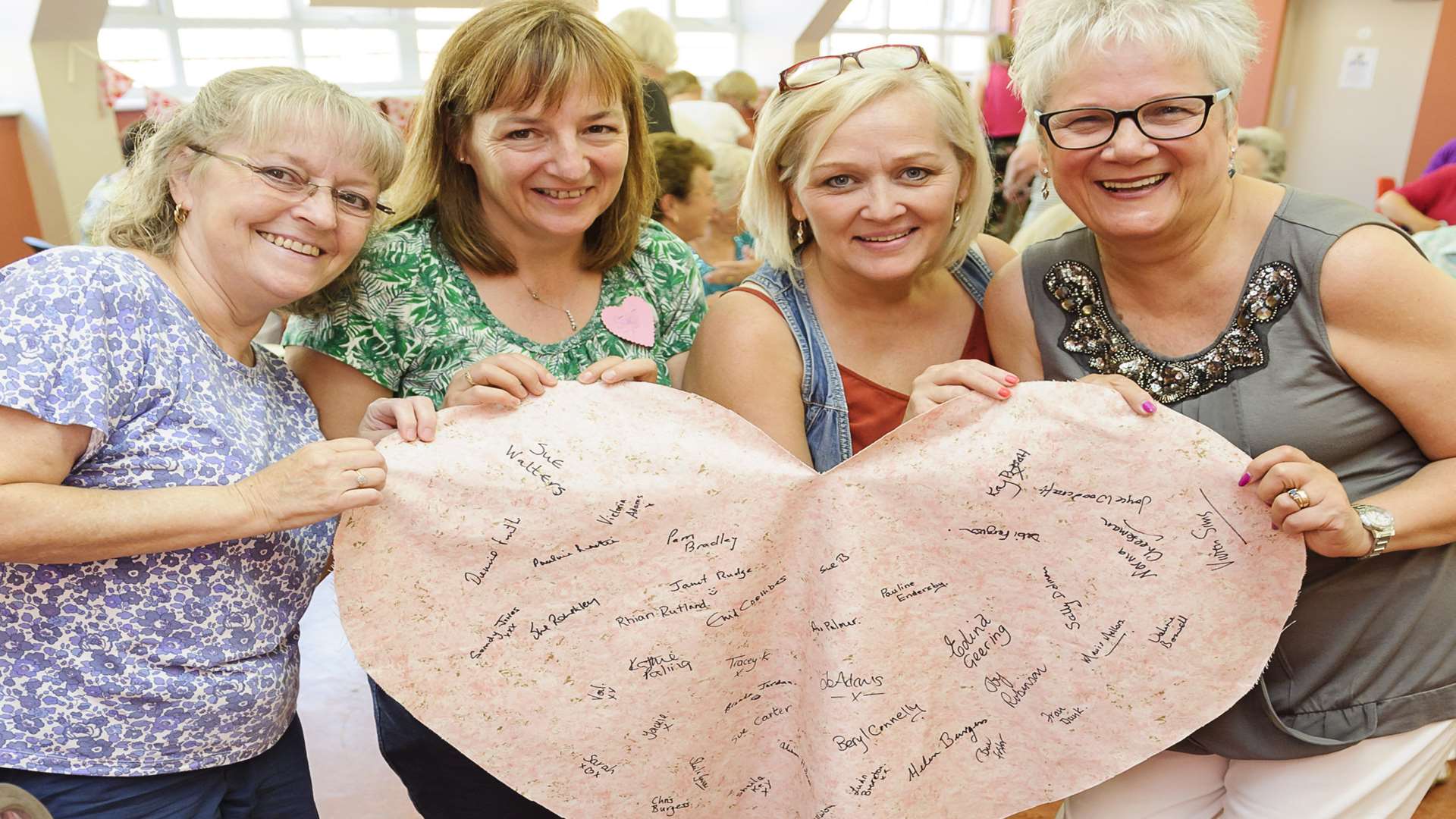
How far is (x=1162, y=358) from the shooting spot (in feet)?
4.89

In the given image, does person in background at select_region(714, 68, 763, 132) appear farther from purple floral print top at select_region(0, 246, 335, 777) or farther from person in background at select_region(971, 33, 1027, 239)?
purple floral print top at select_region(0, 246, 335, 777)

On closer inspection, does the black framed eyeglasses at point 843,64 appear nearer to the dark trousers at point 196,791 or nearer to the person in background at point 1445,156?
the dark trousers at point 196,791

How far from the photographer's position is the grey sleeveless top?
4.61 ft

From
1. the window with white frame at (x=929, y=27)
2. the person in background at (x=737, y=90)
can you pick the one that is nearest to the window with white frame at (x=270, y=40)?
the person in background at (x=737, y=90)

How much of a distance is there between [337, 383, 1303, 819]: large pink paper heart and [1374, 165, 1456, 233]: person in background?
400 centimetres

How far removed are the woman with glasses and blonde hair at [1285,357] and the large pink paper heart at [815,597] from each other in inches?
4.5

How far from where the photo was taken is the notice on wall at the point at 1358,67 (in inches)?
349

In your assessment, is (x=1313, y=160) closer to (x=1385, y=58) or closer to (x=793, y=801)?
(x=1385, y=58)

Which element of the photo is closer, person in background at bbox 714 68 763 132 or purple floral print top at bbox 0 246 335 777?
purple floral print top at bbox 0 246 335 777

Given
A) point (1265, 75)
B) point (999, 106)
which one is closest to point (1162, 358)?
point (999, 106)

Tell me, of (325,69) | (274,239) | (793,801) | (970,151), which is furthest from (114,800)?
(325,69)

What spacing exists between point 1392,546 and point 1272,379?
9.9 inches

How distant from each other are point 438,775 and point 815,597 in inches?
29.7

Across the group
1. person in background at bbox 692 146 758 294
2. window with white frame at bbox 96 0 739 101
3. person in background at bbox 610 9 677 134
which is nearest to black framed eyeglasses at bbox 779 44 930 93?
person in background at bbox 692 146 758 294
